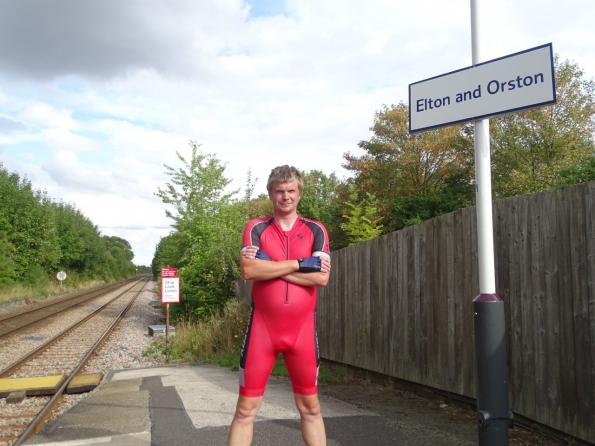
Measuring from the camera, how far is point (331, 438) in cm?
458

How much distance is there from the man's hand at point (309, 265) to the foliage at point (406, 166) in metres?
28.5

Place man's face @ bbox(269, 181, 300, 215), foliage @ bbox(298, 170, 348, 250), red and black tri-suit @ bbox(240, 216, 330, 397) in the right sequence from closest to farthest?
red and black tri-suit @ bbox(240, 216, 330, 397) → man's face @ bbox(269, 181, 300, 215) → foliage @ bbox(298, 170, 348, 250)

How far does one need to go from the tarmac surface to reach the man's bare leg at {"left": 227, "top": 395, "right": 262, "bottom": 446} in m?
1.15

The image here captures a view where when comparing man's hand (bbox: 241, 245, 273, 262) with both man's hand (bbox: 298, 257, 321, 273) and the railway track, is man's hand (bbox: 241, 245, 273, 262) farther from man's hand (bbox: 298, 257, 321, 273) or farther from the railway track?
the railway track

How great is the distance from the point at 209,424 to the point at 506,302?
274cm

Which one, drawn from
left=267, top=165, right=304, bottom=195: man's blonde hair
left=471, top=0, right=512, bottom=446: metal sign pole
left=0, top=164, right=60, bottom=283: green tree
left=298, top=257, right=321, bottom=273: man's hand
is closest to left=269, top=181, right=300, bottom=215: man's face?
left=267, top=165, right=304, bottom=195: man's blonde hair

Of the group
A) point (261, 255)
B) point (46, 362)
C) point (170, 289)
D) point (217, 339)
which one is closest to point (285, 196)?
point (261, 255)

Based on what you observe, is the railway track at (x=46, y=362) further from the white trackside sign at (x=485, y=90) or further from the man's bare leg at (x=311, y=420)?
the white trackside sign at (x=485, y=90)

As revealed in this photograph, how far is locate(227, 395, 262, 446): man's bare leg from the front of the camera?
11.1 feet

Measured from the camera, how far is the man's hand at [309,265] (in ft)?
10.9

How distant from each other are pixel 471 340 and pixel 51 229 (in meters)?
49.4

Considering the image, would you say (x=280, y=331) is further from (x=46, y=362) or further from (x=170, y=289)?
(x=170, y=289)

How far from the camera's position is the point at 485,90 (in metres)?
3.65

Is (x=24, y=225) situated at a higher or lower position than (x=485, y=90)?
higher
